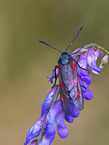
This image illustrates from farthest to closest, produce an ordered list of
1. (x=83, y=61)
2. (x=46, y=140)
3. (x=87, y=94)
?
(x=83, y=61) → (x=87, y=94) → (x=46, y=140)

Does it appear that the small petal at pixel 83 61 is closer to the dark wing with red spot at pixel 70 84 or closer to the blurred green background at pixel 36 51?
the dark wing with red spot at pixel 70 84

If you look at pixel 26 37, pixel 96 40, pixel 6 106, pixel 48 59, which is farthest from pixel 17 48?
pixel 96 40

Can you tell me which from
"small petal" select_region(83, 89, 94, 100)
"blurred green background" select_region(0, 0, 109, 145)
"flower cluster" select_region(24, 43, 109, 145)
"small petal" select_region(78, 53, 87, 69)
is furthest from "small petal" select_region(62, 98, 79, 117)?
"blurred green background" select_region(0, 0, 109, 145)

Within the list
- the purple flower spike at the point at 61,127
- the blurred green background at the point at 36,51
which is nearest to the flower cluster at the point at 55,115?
the purple flower spike at the point at 61,127

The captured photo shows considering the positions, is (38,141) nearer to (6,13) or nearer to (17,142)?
(17,142)

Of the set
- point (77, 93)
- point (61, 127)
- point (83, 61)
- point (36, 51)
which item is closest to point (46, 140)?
point (61, 127)

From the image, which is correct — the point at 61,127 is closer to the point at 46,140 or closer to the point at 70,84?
the point at 46,140
